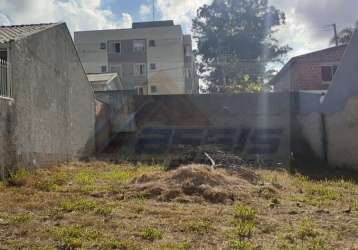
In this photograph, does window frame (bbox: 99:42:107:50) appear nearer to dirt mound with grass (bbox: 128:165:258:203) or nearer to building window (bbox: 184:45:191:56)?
building window (bbox: 184:45:191:56)

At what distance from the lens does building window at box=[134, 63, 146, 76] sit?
122ft

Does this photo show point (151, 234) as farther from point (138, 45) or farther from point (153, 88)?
point (138, 45)

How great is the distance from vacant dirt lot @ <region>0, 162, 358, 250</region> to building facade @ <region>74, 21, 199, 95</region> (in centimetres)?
2747

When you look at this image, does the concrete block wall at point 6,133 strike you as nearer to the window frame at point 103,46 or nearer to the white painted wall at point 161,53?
the white painted wall at point 161,53

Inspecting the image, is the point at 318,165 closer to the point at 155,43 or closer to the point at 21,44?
the point at 21,44

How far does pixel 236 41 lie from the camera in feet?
123

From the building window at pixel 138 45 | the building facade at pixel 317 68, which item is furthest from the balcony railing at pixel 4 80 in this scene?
the building window at pixel 138 45

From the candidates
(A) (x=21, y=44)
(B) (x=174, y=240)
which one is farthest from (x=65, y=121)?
(B) (x=174, y=240)

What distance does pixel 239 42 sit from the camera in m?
37.5

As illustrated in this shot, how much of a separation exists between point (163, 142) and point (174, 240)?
1514cm

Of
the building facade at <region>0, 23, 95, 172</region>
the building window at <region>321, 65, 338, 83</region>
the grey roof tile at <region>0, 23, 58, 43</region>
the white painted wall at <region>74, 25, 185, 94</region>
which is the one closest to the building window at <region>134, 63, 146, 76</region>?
the white painted wall at <region>74, 25, 185, 94</region>

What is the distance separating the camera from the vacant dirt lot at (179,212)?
15.4 ft

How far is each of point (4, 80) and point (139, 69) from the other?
27779 millimetres

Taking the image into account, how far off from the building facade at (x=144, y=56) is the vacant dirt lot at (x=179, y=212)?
27470 millimetres
